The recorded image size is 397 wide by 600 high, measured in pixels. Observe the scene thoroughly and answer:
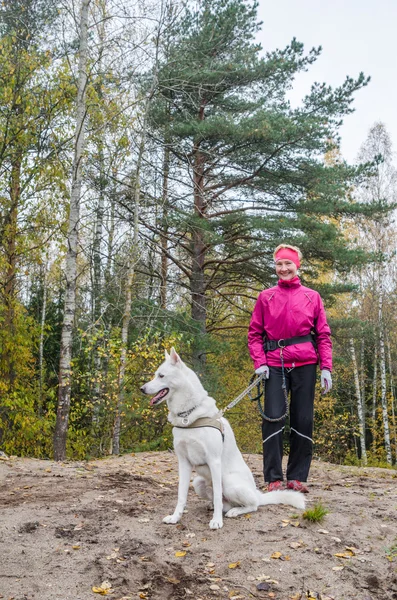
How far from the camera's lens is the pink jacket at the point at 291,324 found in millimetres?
4836

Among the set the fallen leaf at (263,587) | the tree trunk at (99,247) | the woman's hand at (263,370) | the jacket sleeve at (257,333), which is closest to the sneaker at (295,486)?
the woman's hand at (263,370)

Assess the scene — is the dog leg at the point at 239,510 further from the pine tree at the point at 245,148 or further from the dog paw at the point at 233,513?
the pine tree at the point at 245,148

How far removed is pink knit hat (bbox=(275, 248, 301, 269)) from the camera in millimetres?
4922

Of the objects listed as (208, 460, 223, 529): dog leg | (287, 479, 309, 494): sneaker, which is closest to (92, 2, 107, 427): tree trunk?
(287, 479, 309, 494): sneaker

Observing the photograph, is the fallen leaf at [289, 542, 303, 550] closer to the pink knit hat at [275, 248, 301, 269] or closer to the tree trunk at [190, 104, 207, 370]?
the pink knit hat at [275, 248, 301, 269]

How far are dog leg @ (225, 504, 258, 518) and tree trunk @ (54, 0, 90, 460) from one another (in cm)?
415

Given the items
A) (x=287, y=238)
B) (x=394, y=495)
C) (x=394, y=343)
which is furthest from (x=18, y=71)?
(x=394, y=343)

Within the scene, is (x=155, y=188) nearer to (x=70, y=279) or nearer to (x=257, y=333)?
(x=70, y=279)

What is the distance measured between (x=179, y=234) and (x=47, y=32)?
5.53 meters

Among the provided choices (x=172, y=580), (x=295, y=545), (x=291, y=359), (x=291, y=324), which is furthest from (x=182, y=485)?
(x=291, y=324)

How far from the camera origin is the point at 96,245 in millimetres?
13578

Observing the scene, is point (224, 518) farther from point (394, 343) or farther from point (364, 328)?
point (394, 343)

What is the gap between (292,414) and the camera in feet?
16.2

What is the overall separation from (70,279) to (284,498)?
4783 mm
